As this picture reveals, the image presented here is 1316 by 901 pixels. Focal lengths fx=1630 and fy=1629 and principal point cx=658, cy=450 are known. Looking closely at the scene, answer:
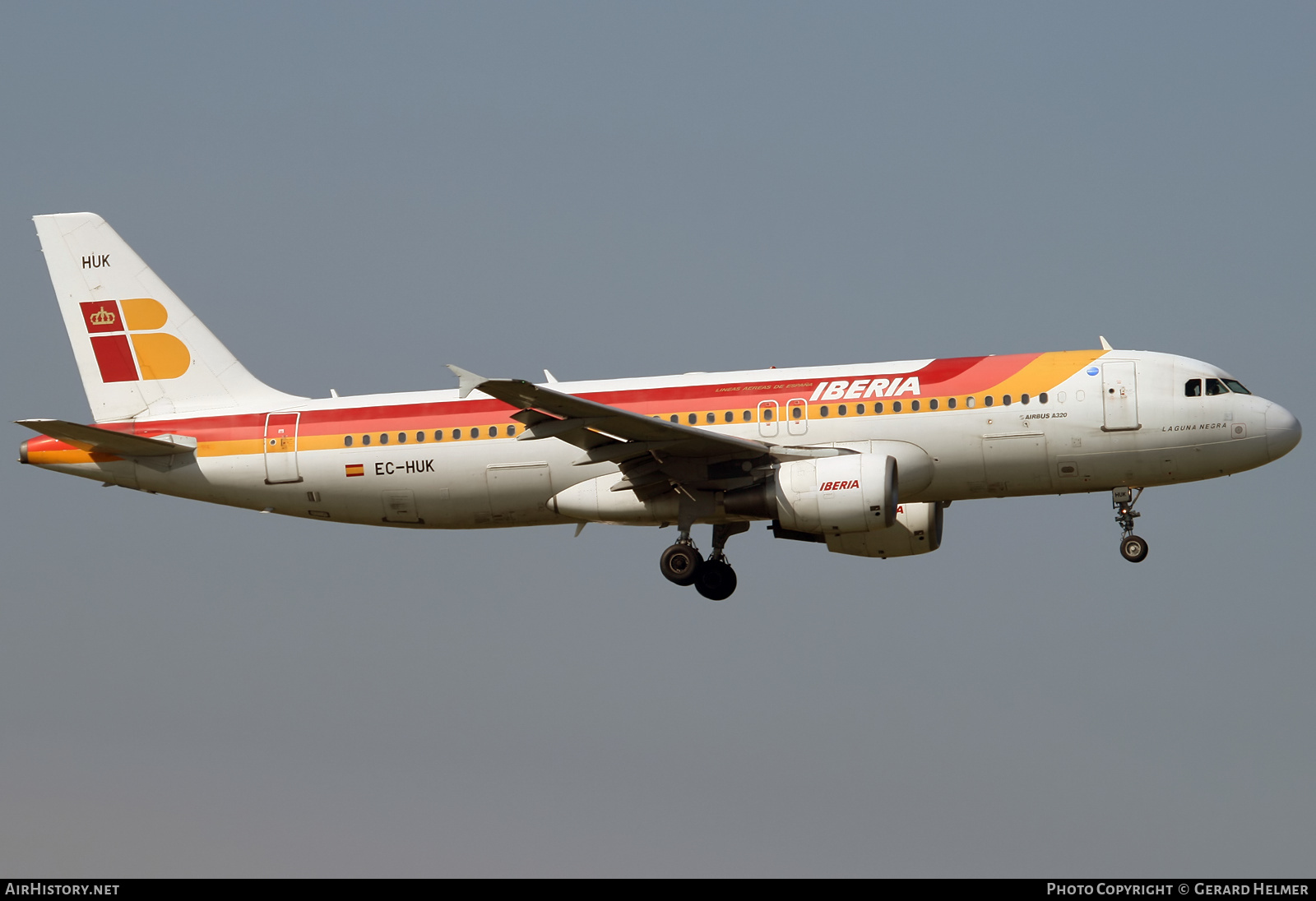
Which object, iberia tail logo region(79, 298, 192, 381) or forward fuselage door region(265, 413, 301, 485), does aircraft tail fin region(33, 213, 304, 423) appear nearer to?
iberia tail logo region(79, 298, 192, 381)

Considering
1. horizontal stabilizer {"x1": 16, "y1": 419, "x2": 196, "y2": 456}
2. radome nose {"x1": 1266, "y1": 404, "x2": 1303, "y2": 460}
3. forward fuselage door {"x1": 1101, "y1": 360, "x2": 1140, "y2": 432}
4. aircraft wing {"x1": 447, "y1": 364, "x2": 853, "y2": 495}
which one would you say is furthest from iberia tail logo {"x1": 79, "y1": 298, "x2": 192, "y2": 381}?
radome nose {"x1": 1266, "y1": 404, "x2": 1303, "y2": 460}

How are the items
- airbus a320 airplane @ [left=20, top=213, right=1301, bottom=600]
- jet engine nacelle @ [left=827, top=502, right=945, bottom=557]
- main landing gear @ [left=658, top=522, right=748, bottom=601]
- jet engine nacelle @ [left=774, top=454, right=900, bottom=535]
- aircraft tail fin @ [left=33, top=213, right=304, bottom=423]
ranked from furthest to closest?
aircraft tail fin @ [left=33, top=213, right=304, bottom=423] → jet engine nacelle @ [left=827, top=502, right=945, bottom=557] → main landing gear @ [left=658, top=522, right=748, bottom=601] → airbus a320 airplane @ [left=20, top=213, right=1301, bottom=600] → jet engine nacelle @ [left=774, top=454, right=900, bottom=535]

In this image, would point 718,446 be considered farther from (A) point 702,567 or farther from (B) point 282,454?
(B) point 282,454

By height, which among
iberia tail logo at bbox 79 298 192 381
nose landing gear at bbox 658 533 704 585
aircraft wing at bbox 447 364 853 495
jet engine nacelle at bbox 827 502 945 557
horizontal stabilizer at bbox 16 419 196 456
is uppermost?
iberia tail logo at bbox 79 298 192 381

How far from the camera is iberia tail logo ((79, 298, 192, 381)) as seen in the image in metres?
39.8

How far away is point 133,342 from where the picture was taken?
40.1m

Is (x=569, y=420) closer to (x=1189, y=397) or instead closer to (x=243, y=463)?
(x=243, y=463)

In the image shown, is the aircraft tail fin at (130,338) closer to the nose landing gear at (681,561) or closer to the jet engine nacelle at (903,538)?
the nose landing gear at (681,561)

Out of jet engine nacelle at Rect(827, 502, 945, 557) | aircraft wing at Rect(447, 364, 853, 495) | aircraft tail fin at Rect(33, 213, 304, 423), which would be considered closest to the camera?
aircraft wing at Rect(447, 364, 853, 495)

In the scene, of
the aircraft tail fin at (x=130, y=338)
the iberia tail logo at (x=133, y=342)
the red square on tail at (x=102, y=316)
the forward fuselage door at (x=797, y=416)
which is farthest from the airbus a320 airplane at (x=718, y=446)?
the red square on tail at (x=102, y=316)

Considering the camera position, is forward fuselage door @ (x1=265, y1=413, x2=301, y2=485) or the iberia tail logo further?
the iberia tail logo

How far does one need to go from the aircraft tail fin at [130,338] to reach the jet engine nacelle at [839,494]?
12515 millimetres

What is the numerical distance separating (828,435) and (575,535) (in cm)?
638

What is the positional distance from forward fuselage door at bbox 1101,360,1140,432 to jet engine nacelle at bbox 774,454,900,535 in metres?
4.75
